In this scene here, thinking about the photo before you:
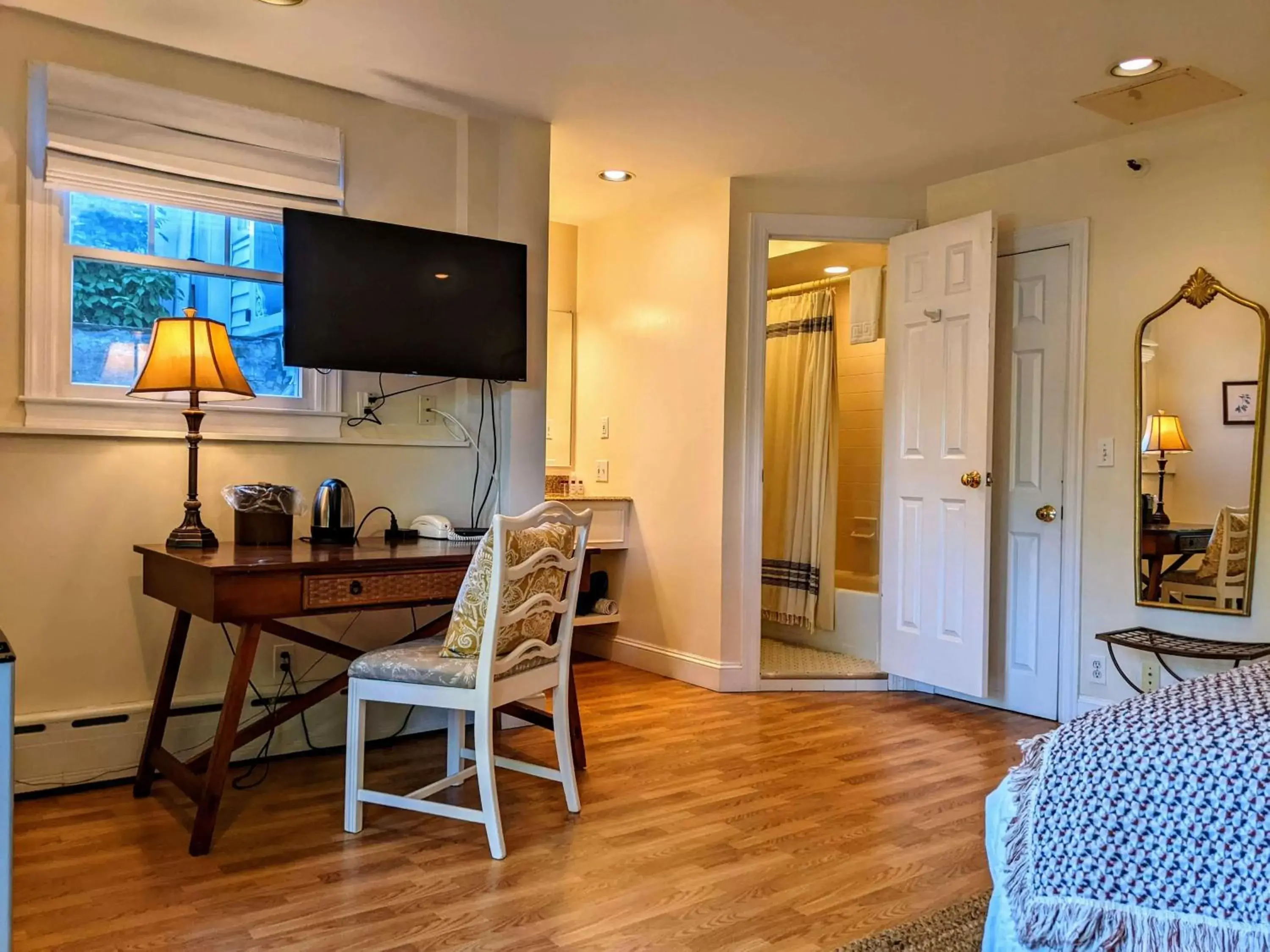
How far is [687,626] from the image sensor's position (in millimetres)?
4465

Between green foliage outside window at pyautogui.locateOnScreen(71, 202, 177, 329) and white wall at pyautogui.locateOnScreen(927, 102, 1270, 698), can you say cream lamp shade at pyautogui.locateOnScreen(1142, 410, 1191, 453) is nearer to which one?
white wall at pyautogui.locateOnScreen(927, 102, 1270, 698)

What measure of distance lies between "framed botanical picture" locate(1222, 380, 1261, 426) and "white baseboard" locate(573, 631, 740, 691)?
7.07ft

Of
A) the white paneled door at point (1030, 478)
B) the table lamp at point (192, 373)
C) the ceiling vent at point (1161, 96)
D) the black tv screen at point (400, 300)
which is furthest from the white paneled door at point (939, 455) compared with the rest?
the table lamp at point (192, 373)

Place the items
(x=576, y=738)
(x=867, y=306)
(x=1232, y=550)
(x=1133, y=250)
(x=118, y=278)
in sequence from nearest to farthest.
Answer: (x=118, y=278)
(x=576, y=738)
(x=1232, y=550)
(x=1133, y=250)
(x=867, y=306)

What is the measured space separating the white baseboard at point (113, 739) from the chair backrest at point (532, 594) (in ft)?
3.38

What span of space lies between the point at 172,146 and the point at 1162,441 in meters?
3.54

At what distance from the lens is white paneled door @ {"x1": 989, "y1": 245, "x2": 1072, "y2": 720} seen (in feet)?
12.6

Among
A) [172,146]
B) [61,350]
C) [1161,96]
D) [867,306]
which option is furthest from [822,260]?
[61,350]

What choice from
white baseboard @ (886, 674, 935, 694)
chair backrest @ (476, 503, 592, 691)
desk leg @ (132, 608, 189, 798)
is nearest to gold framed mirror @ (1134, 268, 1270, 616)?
white baseboard @ (886, 674, 935, 694)

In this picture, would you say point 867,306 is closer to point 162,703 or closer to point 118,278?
point 118,278

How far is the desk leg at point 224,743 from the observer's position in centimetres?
237

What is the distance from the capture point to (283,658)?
319cm

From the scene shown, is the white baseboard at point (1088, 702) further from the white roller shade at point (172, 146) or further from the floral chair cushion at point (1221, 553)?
the white roller shade at point (172, 146)

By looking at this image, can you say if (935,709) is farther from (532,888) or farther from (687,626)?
(532,888)
